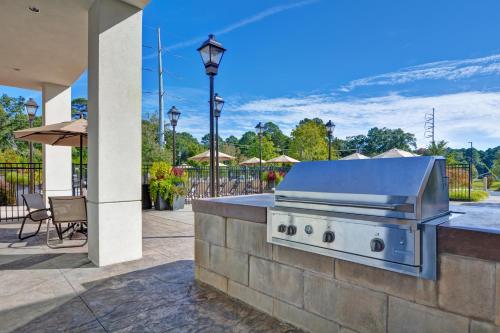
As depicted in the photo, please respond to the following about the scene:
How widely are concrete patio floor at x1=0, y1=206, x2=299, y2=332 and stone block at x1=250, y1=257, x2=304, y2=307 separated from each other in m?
0.21

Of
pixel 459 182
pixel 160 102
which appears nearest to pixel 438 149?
pixel 459 182

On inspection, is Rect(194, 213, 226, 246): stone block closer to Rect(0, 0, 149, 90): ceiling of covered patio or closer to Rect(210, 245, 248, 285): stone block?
Rect(210, 245, 248, 285): stone block

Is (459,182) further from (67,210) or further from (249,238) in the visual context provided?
(67,210)

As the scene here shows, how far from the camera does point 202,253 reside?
3.06 metres

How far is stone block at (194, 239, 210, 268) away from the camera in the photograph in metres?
2.99

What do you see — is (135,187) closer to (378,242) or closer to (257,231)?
(257,231)

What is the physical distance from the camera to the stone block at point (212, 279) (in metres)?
2.81

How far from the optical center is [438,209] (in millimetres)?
1600

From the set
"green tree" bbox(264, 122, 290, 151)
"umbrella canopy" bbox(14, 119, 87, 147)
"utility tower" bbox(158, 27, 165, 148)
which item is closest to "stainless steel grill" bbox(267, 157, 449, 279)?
"umbrella canopy" bbox(14, 119, 87, 147)

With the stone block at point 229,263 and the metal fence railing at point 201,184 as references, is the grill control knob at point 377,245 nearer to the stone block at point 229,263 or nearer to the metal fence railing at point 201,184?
the stone block at point 229,263

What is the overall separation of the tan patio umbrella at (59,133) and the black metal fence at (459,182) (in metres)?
11.8

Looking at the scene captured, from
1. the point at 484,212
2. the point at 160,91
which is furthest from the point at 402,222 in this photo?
the point at 160,91

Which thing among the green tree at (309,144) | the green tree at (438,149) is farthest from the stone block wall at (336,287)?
the green tree at (309,144)

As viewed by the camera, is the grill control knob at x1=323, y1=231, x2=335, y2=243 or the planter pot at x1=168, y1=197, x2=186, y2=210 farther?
the planter pot at x1=168, y1=197, x2=186, y2=210
